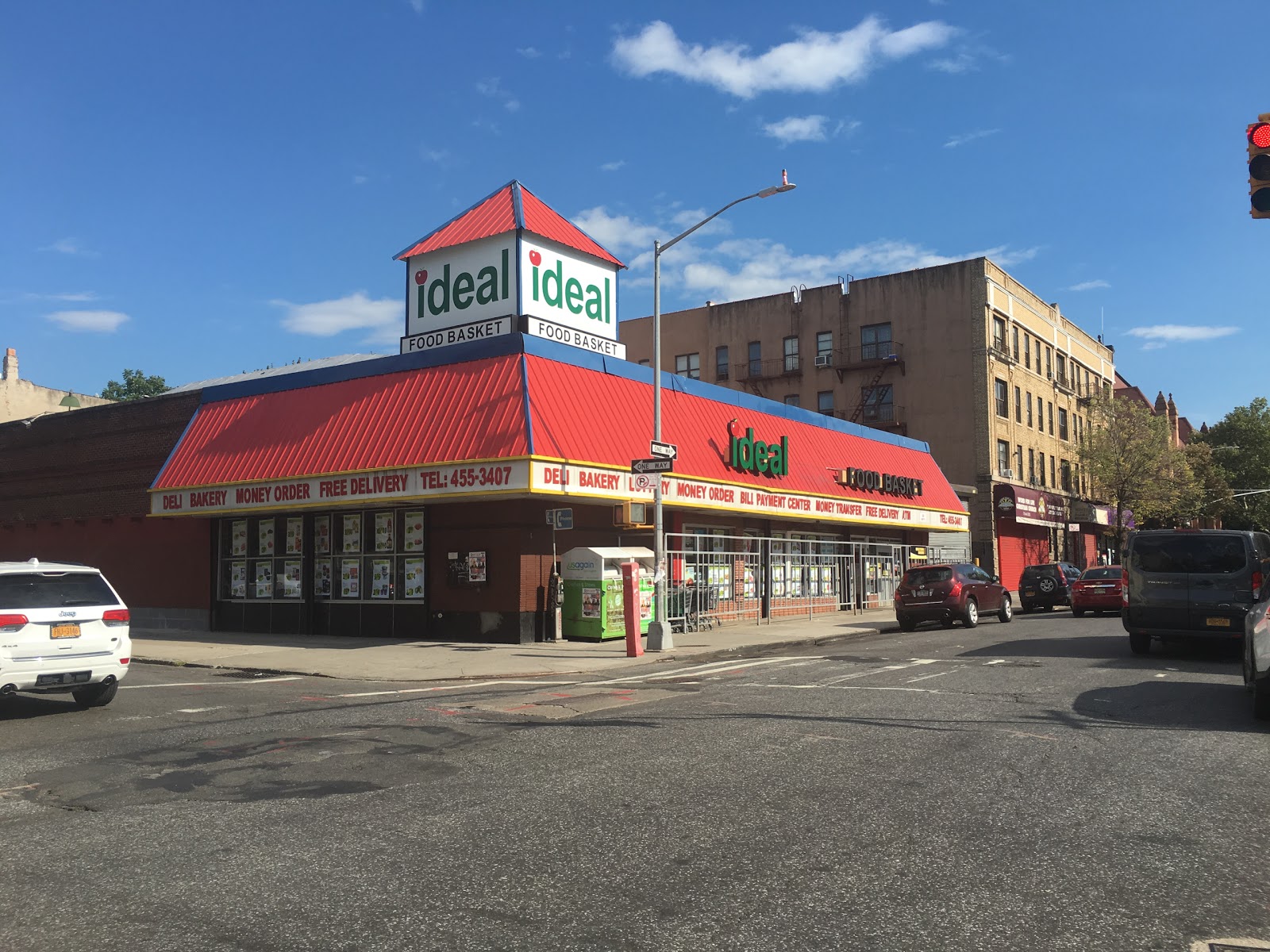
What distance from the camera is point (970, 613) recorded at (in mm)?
24812

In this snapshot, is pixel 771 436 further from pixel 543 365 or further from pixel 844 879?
pixel 844 879

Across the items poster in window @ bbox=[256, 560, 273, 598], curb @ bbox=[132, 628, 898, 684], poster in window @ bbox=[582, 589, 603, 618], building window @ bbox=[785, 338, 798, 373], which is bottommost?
curb @ bbox=[132, 628, 898, 684]

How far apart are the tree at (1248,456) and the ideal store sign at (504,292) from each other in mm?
84049

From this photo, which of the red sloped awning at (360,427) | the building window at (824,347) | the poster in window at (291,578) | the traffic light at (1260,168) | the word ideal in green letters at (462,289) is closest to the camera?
the traffic light at (1260,168)

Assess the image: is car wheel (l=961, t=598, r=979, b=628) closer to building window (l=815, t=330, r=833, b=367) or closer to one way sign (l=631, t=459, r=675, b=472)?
one way sign (l=631, t=459, r=675, b=472)

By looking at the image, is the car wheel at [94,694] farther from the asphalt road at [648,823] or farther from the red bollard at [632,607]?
the red bollard at [632,607]

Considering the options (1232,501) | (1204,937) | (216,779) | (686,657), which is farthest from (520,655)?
(1232,501)

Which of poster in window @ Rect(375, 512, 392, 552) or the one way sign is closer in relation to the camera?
the one way sign

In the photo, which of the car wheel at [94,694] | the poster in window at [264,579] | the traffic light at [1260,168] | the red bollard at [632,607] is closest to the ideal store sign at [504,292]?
the poster in window at [264,579]

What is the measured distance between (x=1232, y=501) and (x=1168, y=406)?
11016mm

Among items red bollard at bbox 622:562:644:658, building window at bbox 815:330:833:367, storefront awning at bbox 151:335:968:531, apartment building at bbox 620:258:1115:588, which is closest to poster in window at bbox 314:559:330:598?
storefront awning at bbox 151:335:968:531

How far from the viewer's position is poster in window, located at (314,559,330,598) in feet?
78.7

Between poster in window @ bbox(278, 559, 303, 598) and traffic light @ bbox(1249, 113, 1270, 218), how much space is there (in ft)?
68.6

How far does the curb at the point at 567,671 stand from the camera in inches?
612
